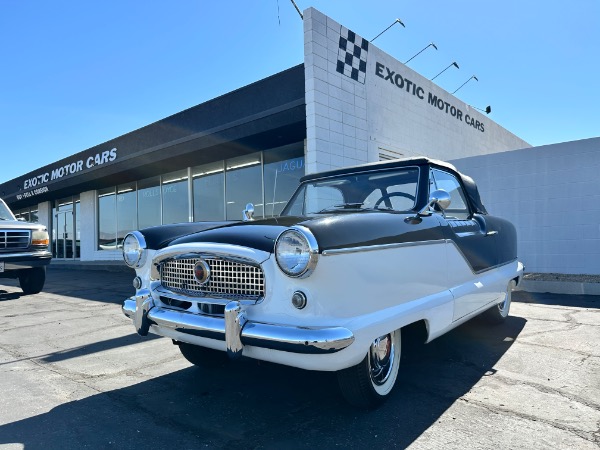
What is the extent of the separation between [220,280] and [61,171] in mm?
16458

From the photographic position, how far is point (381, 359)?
2.75 m

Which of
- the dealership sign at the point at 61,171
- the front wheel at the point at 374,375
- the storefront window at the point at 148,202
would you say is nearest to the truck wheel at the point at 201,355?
the front wheel at the point at 374,375

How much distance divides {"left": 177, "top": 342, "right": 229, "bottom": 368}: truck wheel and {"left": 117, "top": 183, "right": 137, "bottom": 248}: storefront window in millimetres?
13259

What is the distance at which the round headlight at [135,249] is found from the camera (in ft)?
10.4

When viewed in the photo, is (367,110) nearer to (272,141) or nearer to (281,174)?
(272,141)

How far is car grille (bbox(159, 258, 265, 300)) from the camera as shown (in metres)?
2.49

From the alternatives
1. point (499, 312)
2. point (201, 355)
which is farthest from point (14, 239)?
point (499, 312)

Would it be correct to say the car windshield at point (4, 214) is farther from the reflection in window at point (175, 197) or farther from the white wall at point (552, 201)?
the white wall at point (552, 201)

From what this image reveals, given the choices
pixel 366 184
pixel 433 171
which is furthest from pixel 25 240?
pixel 433 171

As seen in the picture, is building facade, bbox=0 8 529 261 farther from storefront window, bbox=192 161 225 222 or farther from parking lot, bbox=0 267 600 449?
parking lot, bbox=0 267 600 449

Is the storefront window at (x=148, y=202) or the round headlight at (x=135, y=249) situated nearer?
the round headlight at (x=135, y=249)

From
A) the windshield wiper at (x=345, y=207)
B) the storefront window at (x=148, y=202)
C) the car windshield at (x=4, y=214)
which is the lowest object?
the windshield wiper at (x=345, y=207)

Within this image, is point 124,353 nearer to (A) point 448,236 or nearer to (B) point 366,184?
(B) point 366,184

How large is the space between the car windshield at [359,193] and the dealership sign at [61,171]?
11.2 metres
